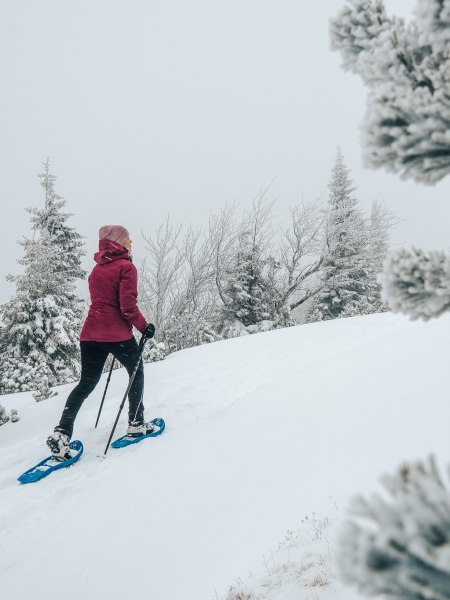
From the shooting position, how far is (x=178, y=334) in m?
14.9

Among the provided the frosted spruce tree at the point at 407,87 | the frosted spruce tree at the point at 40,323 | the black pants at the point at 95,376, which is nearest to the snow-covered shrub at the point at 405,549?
the frosted spruce tree at the point at 407,87

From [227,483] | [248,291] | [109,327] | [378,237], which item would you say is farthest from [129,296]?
[378,237]

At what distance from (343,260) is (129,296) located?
1920 centimetres

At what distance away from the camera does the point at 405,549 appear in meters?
0.62

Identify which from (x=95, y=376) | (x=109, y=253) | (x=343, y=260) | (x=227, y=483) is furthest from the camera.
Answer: (x=343, y=260)

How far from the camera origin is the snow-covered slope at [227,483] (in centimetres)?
240

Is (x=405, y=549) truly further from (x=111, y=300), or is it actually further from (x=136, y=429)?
(x=136, y=429)

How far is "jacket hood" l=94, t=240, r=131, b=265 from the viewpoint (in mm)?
4621

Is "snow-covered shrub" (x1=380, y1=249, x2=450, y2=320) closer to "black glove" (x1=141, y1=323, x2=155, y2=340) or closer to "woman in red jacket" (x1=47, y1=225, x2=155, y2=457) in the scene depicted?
"woman in red jacket" (x1=47, y1=225, x2=155, y2=457)

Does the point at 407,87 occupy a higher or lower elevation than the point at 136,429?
higher

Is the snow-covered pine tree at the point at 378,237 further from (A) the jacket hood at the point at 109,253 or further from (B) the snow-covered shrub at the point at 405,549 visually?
(B) the snow-covered shrub at the point at 405,549

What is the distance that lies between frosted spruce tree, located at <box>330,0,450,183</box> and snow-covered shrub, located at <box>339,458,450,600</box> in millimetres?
876

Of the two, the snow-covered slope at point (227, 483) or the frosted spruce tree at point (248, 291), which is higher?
the frosted spruce tree at point (248, 291)

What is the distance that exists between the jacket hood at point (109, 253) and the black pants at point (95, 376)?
1068 millimetres
